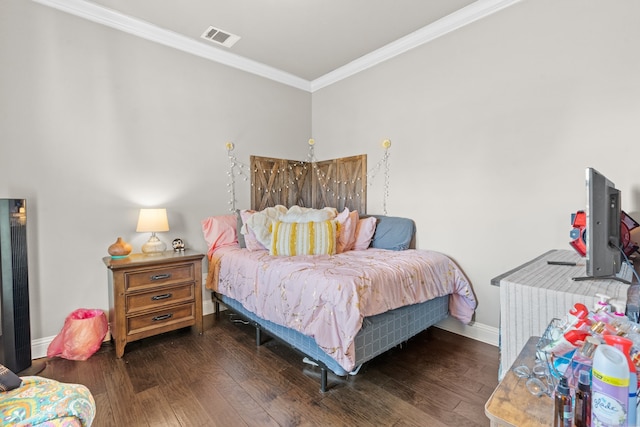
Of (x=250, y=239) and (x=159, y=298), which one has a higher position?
(x=250, y=239)

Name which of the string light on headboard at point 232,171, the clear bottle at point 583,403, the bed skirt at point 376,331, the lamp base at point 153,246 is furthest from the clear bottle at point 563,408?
the string light on headboard at point 232,171

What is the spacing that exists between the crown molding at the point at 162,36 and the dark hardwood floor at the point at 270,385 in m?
2.74

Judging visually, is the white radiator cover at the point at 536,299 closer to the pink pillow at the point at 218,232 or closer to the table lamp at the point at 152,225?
the pink pillow at the point at 218,232

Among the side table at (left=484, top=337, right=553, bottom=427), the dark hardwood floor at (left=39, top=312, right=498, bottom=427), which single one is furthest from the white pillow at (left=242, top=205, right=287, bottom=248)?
the side table at (left=484, top=337, right=553, bottom=427)

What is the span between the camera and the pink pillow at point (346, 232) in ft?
9.12

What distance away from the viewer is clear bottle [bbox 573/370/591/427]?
597 mm

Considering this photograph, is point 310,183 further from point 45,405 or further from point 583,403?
point 583,403

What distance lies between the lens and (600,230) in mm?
1273

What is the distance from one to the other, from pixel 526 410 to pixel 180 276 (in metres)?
2.49

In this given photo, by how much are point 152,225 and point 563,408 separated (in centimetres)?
275

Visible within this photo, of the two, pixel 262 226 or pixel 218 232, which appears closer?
pixel 262 226

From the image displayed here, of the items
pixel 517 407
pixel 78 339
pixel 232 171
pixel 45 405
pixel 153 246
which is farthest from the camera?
pixel 232 171

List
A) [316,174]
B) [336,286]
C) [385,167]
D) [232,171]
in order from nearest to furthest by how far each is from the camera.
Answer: [336,286] → [385,167] → [232,171] → [316,174]

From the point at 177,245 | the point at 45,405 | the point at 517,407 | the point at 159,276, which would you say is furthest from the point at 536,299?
the point at 177,245
